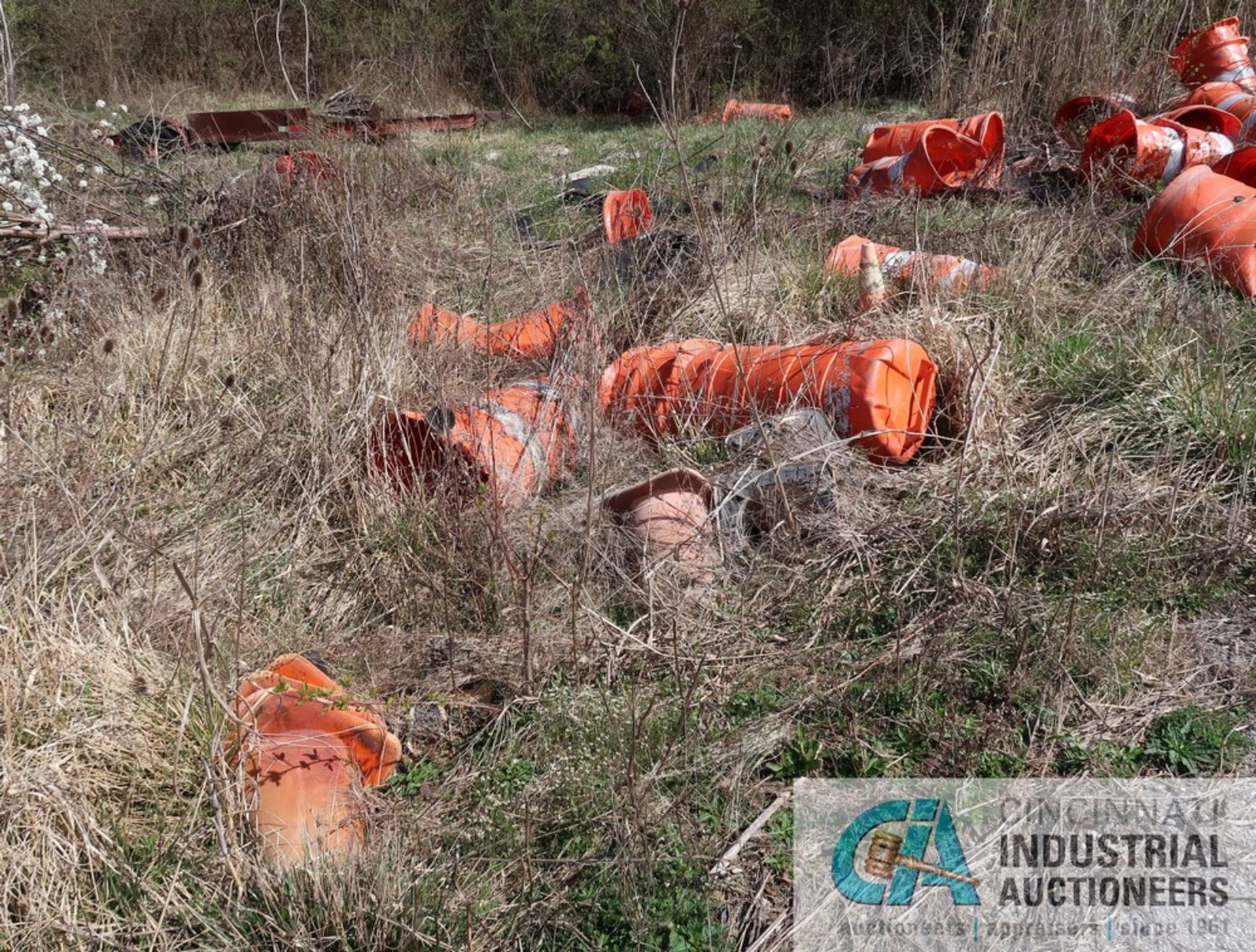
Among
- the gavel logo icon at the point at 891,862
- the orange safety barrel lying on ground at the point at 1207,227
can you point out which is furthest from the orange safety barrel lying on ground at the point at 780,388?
the orange safety barrel lying on ground at the point at 1207,227

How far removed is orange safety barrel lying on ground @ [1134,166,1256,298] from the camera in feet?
14.0

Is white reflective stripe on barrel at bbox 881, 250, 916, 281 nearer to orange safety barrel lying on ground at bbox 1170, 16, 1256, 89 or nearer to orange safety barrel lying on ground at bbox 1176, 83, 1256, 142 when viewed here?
orange safety barrel lying on ground at bbox 1176, 83, 1256, 142

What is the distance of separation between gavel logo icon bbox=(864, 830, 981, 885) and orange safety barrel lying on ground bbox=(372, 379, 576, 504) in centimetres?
144

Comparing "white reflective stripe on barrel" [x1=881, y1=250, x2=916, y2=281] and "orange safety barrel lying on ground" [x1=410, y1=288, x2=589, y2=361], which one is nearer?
"orange safety barrel lying on ground" [x1=410, y1=288, x2=589, y2=361]

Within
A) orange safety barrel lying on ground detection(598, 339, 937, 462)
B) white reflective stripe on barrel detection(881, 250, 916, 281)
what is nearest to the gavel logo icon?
orange safety barrel lying on ground detection(598, 339, 937, 462)

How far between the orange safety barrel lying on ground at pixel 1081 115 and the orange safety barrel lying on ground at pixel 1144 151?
63 centimetres

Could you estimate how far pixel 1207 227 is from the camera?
14.4 ft

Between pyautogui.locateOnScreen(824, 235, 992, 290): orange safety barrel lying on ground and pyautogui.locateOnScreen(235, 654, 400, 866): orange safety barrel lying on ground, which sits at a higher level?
pyautogui.locateOnScreen(824, 235, 992, 290): orange safety barrel lying on ground

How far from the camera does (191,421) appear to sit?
12.2 ft

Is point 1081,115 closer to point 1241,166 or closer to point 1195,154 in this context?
point 1195,154

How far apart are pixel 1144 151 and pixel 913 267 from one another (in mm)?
2214

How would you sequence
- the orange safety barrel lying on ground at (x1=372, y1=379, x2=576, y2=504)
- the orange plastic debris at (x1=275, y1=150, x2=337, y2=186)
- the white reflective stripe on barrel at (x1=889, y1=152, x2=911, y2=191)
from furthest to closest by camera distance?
the white reflective stripe on barrel at (x1=889, y1=152, x2=911, y2=191)
the orange plastic debris at (x1=275, y1=150, x2=337, y2=186)
the orange safety barrel lying on ground at (x1=372, y1=379, x2=576, y2=504)

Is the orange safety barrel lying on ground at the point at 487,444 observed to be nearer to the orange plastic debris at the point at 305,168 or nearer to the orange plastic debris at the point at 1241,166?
the orange plastic debris at the point at 305,168

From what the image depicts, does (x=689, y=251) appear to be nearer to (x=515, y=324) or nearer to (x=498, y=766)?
(x=515, y=324)
